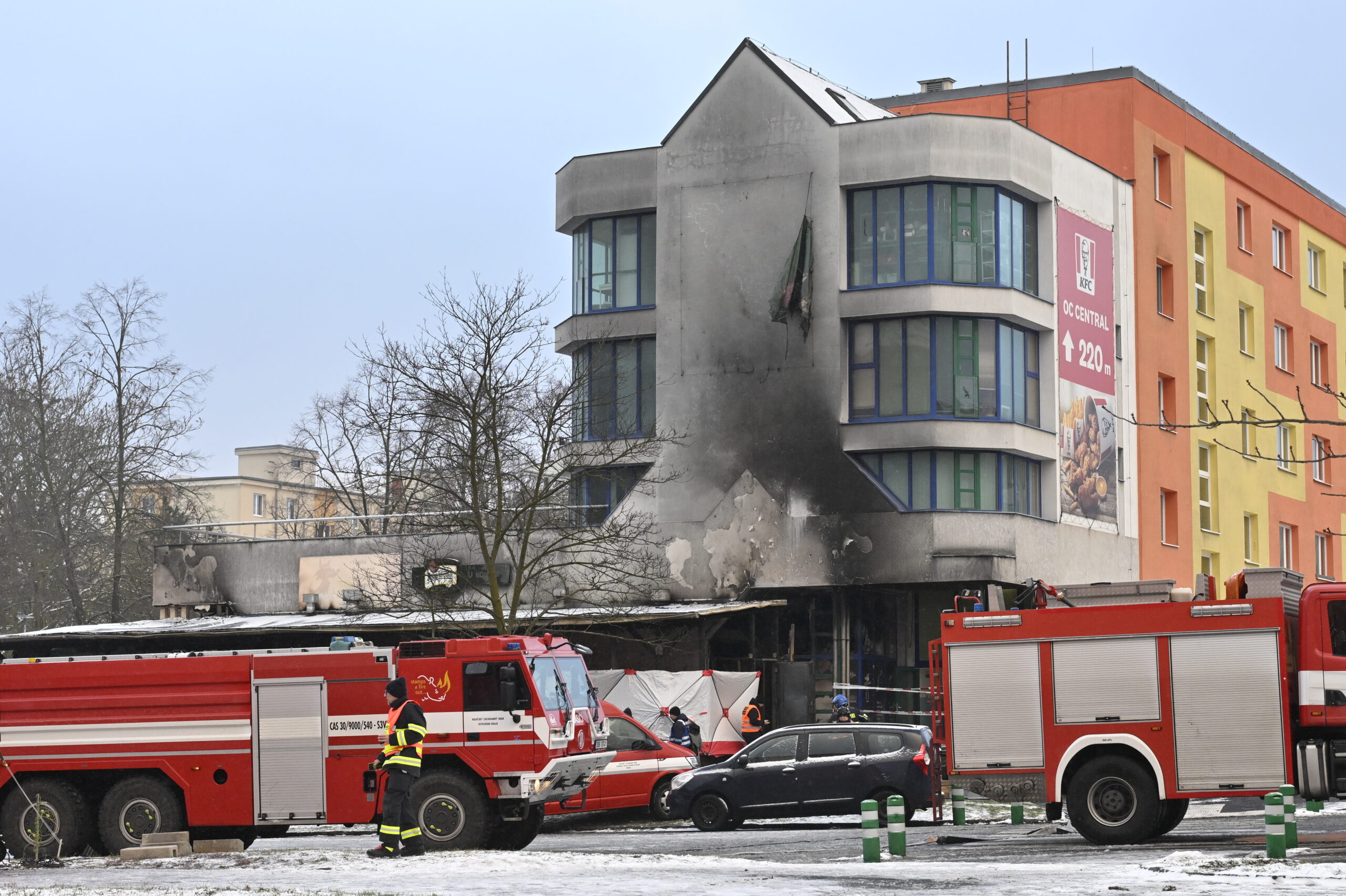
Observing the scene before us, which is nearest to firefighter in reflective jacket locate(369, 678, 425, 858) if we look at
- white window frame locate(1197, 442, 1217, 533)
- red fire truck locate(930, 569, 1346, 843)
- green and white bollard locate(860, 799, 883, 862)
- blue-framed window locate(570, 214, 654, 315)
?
green and white bollard locate(860, 799, 883, 862)

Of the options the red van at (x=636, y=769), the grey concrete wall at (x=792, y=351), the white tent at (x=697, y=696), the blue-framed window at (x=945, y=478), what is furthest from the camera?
the blue-framed window at (x=945, y=478)

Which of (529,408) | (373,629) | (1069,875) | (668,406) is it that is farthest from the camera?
(668,406)

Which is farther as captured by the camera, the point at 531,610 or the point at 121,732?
the point at 531,610

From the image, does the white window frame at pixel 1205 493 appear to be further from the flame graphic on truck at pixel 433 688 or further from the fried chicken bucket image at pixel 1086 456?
the flame graphic on truck at pixel 433 688

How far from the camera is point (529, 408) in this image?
34500 millimetres

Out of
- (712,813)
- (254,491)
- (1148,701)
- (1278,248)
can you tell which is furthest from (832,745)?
(254,491)

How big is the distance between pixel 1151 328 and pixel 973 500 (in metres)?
10.5

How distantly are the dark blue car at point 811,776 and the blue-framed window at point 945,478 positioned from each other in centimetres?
1576

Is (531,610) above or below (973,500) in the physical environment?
below

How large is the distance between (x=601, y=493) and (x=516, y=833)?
2360 cm

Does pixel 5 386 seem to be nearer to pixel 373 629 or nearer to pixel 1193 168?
pixel 373 629

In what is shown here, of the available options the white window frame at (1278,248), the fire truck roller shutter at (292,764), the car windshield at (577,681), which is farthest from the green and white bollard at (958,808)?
the white window frame at (1278,248)

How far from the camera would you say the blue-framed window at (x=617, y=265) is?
42.1 m

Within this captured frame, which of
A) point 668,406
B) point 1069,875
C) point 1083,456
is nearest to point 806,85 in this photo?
point 668,406
